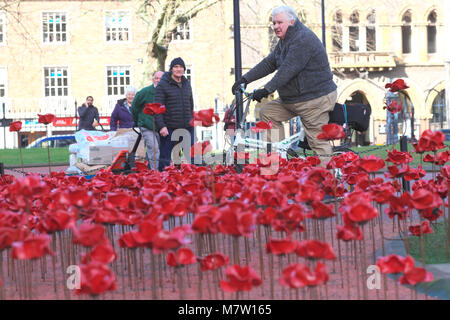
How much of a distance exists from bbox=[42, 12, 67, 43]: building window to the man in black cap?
116 feet

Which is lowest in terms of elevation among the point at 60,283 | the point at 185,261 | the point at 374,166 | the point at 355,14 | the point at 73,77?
the point at 60,283

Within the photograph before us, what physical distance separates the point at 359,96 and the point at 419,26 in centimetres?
539

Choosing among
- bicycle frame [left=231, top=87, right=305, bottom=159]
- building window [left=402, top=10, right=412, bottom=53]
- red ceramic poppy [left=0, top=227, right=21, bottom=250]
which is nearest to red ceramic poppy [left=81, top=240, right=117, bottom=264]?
red ceramic poppy [left=0, top=227, right=21, bottom=250]

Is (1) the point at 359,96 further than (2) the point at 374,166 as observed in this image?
Yes

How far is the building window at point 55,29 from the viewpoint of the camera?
147ft

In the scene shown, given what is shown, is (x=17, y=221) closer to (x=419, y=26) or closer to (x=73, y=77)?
(x=73, y=77)

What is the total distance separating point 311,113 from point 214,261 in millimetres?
5271

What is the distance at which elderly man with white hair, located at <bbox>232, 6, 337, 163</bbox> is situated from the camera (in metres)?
8.26

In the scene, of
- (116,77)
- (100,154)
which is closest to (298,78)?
(100,154)

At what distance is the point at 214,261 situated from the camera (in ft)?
11.6

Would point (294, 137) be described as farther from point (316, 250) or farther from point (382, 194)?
point (316, 250)
